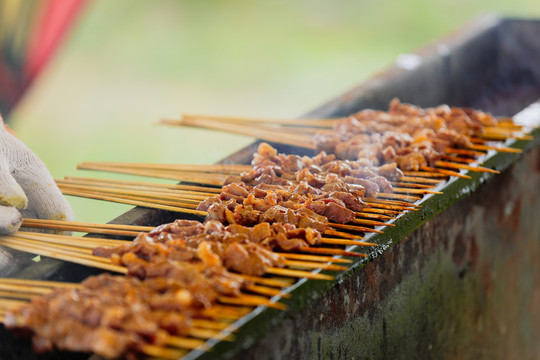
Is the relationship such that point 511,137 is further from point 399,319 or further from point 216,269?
point 216,269

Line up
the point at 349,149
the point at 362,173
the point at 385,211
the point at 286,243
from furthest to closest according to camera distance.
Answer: the point at 349,149
the point at 362,173
the point at 385,211
the point at 286,243

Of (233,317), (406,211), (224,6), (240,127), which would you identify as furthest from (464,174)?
(224,6)

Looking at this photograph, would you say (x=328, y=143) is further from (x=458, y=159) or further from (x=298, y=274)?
(x=298, y=274)

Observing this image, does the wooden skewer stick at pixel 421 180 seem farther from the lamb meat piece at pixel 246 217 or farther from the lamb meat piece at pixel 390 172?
the lamb meat piece at pixel 246 217

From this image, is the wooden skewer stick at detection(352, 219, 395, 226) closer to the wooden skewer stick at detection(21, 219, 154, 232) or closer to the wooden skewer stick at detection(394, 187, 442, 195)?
the wooden skewer stick at detection(394, 187, 442, 195)

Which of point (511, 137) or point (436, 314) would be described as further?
point (511, 137)

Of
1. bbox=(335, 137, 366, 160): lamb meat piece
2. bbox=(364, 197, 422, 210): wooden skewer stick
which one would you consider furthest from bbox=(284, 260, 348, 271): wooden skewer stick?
bbox=(335, 137, 366, 160): lamb meat piece

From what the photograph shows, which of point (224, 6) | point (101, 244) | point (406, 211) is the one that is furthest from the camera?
point (224, 6)

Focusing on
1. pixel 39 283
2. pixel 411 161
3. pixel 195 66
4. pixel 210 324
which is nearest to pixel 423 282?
pixel 411 161
